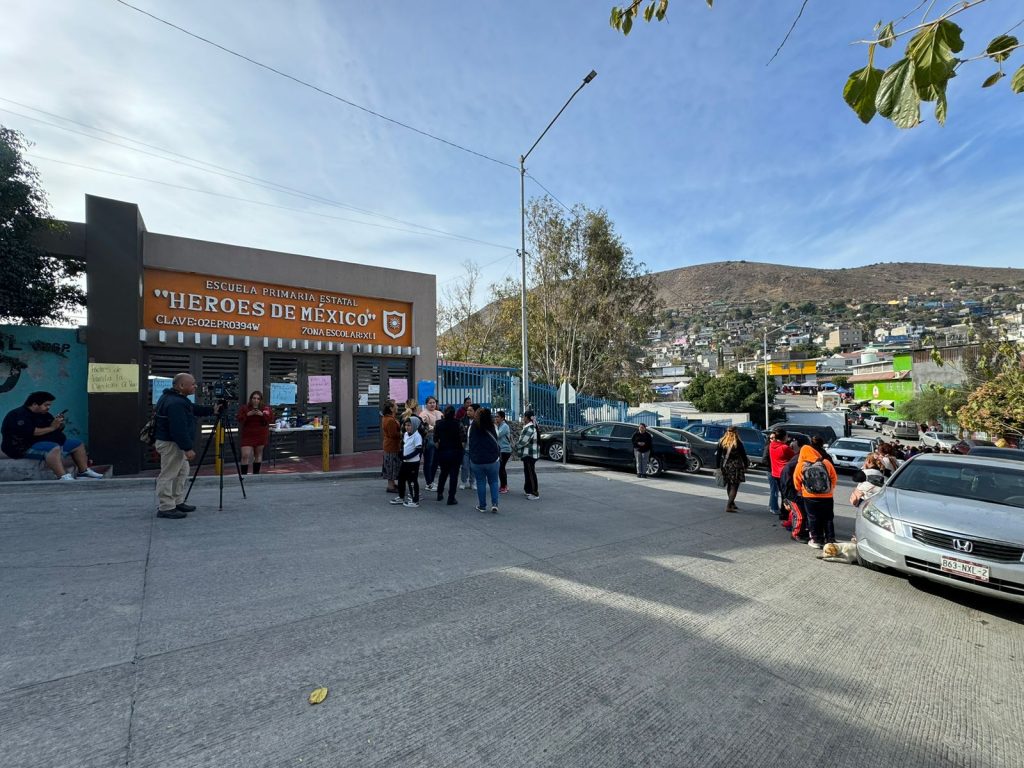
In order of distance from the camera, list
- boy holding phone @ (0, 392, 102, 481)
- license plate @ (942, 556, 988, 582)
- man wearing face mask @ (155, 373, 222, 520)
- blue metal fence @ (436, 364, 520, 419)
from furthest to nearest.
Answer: blue metal fence @ (436, 364, 520, 419) → boy holding phone @ (0, 392, 102, 481) → man wearing face mask @ (155, 373, 222, 520) → license plate @ (942, 556, 988, 582)

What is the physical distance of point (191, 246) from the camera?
1127 cm

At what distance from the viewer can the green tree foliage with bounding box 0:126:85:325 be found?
8477 mm

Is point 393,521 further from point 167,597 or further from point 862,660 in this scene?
point 862,660

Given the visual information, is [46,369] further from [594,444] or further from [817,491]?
[817,491]

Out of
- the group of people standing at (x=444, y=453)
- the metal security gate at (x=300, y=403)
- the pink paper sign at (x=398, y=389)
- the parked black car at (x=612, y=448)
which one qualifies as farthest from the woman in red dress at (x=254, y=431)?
the parked black car at (x=612, y=448)

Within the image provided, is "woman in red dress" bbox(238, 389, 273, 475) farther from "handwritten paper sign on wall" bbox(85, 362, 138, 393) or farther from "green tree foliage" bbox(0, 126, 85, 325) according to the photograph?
"green tree foliage" bbox(0, 126, 85, 325)

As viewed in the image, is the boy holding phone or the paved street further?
the boy holding phone

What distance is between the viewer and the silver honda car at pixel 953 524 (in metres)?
4.55

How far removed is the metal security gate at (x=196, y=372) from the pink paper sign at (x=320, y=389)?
58.5 inches

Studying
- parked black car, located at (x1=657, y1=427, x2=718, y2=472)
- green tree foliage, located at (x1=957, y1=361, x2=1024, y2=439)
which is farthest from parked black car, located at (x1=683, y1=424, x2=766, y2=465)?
green tree foliage, located at (x1=957, y1=361, x2=1024, y2=439)

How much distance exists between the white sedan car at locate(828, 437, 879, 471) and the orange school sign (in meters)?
Answer: 16.8

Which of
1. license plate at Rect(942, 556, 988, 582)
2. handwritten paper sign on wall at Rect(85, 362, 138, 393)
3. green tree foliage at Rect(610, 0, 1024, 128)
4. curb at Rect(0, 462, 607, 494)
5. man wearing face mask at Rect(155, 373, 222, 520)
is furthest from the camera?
handwritten paper sign on wall at Rect(85, 362, 138, 393)

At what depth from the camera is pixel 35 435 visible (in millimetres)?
8016

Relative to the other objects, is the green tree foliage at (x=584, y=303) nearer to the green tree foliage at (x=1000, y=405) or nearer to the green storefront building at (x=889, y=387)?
the green tree foliage at (x=1000, y=405)
